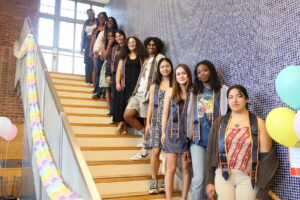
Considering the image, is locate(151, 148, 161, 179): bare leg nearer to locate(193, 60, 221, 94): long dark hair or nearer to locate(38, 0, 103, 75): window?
locate(193, 60, 221, 94): long dark hair

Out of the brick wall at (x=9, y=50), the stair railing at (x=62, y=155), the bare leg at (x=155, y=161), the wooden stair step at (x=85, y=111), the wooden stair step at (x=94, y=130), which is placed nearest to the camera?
the stair railing at (x=62, y=155)

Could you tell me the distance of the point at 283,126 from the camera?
1711mm

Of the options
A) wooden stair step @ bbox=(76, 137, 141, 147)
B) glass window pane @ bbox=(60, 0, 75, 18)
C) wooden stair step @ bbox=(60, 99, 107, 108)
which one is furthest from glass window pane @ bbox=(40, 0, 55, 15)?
wooden stair step @ bbox=(76, 137, 141, 147)

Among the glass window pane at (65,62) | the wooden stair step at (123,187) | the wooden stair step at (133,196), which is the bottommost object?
the wooden stair step at (133,196)

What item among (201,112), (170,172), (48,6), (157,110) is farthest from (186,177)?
(48,6)

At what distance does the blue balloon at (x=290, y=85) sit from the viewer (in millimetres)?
1599

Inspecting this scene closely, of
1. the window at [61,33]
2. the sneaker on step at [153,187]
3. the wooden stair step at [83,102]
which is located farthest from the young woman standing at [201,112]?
the window at [61,33]

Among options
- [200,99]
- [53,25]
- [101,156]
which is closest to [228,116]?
[200,99]

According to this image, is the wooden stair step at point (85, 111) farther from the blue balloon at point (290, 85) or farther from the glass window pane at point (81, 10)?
the glass window pane at point (81, 10)

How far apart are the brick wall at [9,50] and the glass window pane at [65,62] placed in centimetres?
180

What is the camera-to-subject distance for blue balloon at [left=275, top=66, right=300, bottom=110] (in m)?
1.60

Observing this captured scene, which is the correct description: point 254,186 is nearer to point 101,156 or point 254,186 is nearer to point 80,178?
point 80,178

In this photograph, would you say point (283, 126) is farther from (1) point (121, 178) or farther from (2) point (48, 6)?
(2) point (48, 6)

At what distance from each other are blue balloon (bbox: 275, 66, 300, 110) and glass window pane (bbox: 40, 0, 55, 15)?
940 centimetres
